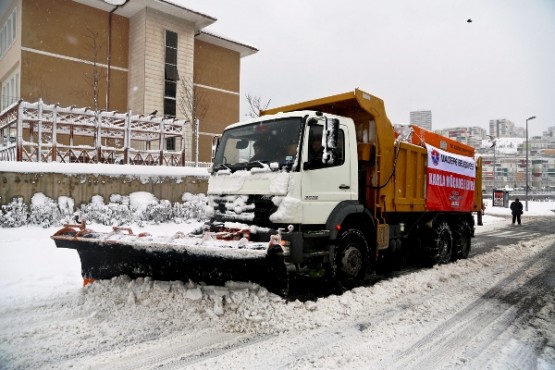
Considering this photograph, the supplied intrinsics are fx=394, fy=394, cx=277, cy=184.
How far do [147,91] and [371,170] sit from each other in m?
20.6

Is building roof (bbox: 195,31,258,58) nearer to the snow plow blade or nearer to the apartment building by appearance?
the apartment building

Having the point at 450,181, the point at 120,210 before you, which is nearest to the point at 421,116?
the point at 450,181

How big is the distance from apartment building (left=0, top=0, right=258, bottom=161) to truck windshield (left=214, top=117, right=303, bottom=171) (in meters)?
17.6

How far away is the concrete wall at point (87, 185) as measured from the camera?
394 inches

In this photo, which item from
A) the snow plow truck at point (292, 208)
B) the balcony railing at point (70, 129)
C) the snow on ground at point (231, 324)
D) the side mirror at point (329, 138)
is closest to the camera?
the snow on ground at point (231, 324)

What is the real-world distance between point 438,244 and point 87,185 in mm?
9334

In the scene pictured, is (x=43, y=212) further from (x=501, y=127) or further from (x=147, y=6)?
(x=501, y=127)

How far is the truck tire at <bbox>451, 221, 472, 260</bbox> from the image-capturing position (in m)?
9.05

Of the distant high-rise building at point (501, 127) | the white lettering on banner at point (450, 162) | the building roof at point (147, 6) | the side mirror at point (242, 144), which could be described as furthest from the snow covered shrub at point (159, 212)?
the distant high-rise building at point (501, 127)

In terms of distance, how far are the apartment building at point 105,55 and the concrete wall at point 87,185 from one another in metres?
10.9

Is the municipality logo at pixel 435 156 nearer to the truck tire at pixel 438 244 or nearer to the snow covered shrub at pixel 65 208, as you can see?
the truck tire at pixel 438 244

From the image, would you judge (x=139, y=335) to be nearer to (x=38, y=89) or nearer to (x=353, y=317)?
(x=353, y=317)

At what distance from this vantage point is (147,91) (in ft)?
78.7

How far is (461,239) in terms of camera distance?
9141mm
